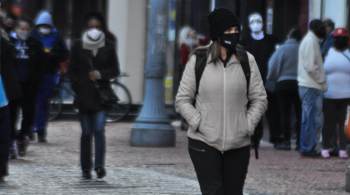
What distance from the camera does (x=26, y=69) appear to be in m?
13.6

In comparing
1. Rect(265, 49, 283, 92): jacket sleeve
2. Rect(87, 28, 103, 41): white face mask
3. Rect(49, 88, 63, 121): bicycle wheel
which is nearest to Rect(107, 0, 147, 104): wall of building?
Rect(49, 88, 63, 121): bicycle wheel

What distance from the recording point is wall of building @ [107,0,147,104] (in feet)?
69.3

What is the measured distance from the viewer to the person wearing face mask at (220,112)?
22.7ft

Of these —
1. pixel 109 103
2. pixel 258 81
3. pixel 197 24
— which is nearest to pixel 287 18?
pixel 197 24

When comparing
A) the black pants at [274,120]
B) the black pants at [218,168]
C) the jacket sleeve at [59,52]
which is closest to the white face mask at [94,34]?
the jacket sleeve at [59,52]

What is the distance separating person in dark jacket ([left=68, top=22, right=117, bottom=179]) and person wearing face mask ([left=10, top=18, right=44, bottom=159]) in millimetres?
2309

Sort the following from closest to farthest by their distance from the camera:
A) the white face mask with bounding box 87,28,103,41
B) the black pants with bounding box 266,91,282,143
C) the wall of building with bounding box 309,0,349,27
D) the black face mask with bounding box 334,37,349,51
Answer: the white face mask with bounding box 87,28,103,41, the black face mask with bounding box 334,37,349,51, the black pants with bounding box 266,91,282,143, the wall of building with bounding box 309,0,349,27

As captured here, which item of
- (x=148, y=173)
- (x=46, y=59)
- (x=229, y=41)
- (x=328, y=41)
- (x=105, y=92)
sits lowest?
(x=148, y=173)

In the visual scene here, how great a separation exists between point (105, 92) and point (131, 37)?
10.2 meters

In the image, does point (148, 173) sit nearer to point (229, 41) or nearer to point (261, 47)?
point (261, 47)

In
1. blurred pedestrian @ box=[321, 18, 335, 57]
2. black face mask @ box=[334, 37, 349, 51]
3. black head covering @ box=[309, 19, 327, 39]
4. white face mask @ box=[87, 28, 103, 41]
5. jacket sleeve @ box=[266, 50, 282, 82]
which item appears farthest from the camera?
jacket sleeve @ box=[266, 50, 282, 82]

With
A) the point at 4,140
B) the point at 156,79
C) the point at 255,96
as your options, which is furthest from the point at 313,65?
the point at 255,96

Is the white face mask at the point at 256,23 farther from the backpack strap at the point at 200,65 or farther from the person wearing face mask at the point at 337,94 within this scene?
the backpack strap at the point at 200,65

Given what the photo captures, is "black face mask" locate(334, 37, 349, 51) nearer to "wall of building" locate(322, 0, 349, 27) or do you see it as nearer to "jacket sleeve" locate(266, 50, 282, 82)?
"jacket sleeve" locate(266, 50, 282, 82)
